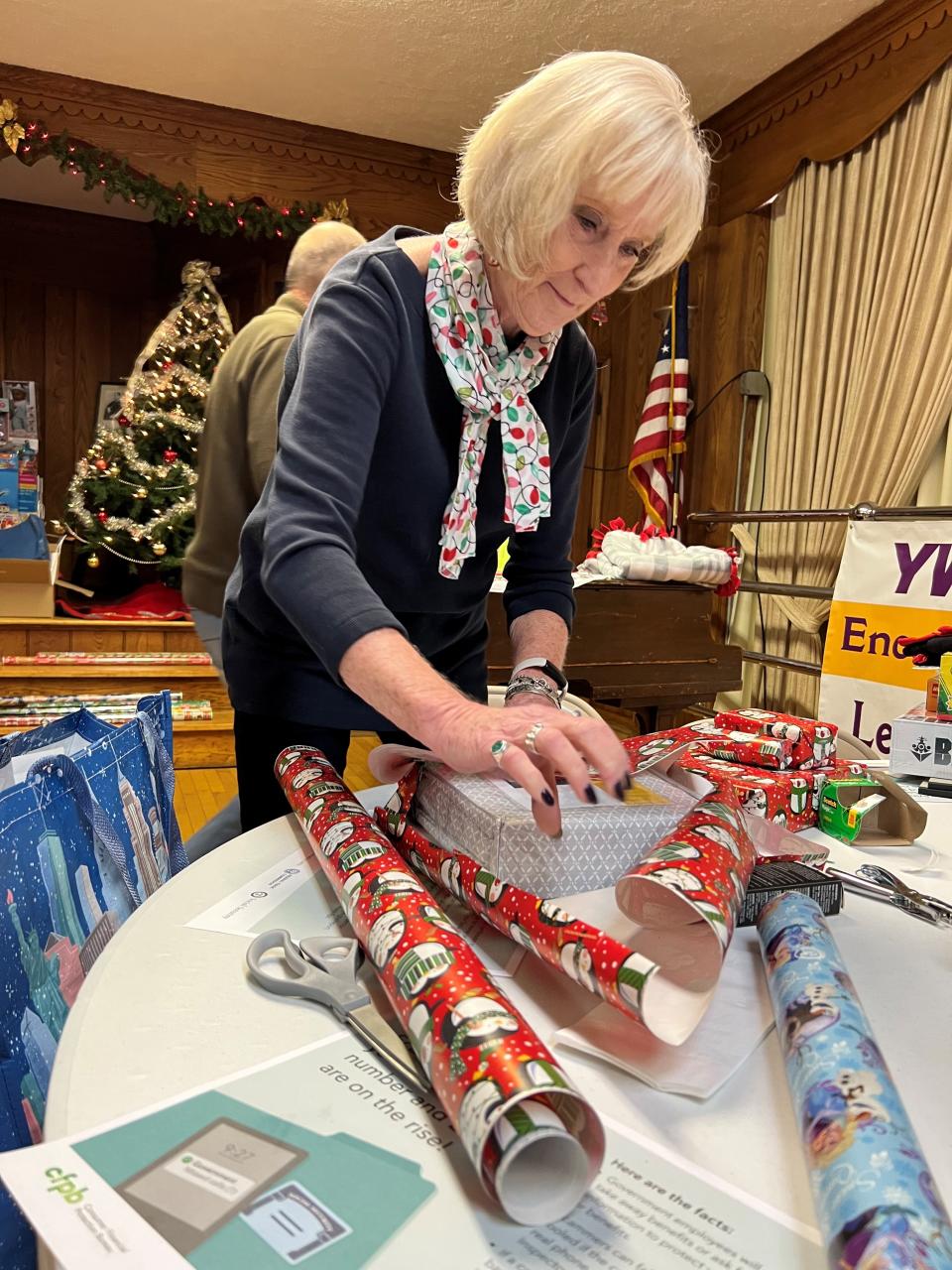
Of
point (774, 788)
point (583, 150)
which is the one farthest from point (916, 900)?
point (583, 150)

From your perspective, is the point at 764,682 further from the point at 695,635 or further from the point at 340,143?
the point at 340,143

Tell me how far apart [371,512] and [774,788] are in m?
0.51

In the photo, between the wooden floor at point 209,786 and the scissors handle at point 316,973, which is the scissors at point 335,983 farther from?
the wooden floor at point 209,786

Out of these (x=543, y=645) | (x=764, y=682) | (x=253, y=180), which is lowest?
(x=764, y=682)

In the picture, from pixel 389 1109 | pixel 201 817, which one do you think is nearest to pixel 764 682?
pixel 201 817

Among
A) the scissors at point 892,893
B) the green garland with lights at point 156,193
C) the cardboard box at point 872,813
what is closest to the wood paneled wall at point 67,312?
the green garland with lights at point 156,193

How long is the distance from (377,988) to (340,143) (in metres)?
4.87

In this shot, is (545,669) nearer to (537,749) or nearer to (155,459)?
(537,749)

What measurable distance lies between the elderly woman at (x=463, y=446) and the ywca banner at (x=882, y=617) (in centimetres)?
186

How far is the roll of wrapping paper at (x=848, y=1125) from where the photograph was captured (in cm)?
35

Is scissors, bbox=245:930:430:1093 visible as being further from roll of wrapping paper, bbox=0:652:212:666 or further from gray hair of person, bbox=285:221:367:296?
roll of wrapping paper, bbox=0:652:212:666

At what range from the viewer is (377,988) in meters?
0.59

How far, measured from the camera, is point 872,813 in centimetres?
95

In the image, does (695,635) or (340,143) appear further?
(340,143)
